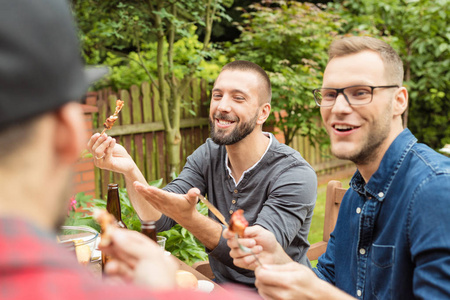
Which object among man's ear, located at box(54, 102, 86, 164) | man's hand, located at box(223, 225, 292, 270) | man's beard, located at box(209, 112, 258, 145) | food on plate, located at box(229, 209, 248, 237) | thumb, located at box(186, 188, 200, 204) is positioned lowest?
man's hand, located at box(223, 225, 292, 270)

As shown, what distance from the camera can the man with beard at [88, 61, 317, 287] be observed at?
2171 mm

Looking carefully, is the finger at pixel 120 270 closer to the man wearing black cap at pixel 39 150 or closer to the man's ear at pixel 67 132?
the man wearing black cap at pixel 39 150

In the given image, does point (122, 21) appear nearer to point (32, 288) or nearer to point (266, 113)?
point (266, 113)

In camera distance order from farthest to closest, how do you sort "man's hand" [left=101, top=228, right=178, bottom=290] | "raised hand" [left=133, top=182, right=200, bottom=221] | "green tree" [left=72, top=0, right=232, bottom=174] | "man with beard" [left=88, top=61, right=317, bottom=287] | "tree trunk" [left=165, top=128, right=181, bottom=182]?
"tree trunk" [left=165, top=128, right=181, bottom=182], "green tree" [left=72, top=0, right=232, bottom=174], "man with beard" [left=88, top=61, right=317, bottom=287], "raised hand" [left=133, top=182, right=200, bottom=221], "man's hand" [left=101, top=228, right=178, bottom=290]

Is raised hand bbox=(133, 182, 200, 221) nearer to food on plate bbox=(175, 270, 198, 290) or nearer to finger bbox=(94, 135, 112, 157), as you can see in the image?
food on plate bbox=(175, 270, 198, 290)

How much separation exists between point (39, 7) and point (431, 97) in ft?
26.1

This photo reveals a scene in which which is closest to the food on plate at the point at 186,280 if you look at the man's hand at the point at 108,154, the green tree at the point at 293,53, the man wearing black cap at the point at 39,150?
the man's hand at the point at 108,154

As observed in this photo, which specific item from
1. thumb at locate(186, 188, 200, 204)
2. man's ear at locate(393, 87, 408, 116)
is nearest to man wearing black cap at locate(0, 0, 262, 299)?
thumb at locate(186, 188, 200, 204)

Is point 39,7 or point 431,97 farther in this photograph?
point 431,97

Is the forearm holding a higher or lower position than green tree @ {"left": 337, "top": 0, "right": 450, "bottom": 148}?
lower

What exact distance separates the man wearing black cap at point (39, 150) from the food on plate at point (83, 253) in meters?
1.21

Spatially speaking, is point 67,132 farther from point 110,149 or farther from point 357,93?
point 110,149

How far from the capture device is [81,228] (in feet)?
6.35

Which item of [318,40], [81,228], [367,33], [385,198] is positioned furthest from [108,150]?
[367,33]
